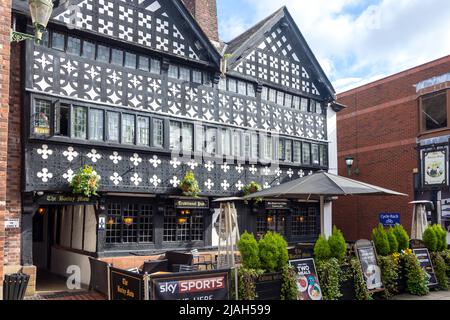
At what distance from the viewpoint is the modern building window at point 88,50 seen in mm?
13211

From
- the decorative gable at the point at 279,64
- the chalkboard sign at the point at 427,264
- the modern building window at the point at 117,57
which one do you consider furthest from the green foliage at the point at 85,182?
the chalkboard sign at the point at 427,264

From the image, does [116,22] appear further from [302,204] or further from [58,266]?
[302,204]

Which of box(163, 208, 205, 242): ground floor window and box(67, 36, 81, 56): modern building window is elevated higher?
box(67, 36, 81, 56): modern building window

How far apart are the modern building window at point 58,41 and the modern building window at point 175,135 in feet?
13.5

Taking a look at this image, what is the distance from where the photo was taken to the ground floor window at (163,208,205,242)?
15.0 m

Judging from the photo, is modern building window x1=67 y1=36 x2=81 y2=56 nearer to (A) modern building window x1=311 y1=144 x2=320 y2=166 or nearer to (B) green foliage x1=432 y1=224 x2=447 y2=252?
(A) modern building window x1=311 y1=144 x2=320 y2=166

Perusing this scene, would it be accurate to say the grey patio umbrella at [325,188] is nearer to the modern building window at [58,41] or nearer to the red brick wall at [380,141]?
the modern building window at [58,41]

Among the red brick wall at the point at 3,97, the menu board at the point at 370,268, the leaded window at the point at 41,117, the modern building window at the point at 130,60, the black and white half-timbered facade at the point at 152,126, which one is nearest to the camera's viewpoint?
the red brick wall at the point at 3,97

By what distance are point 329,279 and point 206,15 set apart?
12545mm

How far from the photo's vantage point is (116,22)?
13742 millimetres

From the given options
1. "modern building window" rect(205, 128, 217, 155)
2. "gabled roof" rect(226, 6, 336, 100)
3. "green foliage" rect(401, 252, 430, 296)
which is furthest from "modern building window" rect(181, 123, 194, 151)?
"green foliage" rect(401, 252, 430, 296)

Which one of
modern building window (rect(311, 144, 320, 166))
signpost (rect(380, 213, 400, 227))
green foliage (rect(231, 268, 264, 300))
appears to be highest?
modern building window (rect(311, 144, 320, 166))

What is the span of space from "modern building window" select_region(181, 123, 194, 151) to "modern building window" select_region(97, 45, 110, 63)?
11.0ft
